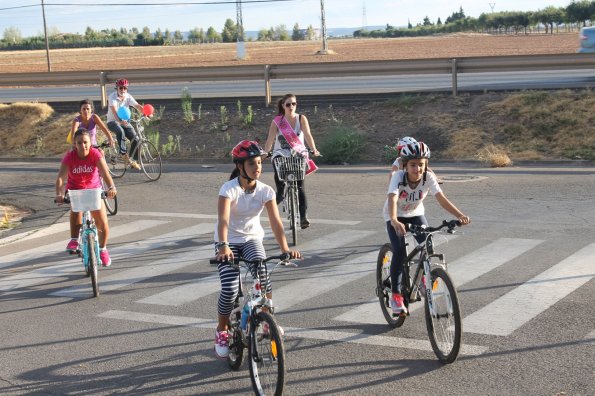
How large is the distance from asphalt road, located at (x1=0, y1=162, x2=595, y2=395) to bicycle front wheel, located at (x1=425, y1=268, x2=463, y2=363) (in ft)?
0.45

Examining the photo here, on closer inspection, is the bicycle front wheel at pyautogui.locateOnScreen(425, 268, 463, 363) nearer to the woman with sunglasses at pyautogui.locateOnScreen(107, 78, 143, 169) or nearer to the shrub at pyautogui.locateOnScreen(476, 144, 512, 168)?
the shrub at pyautogui.locateOnScreen(476, 144, 512, 168)

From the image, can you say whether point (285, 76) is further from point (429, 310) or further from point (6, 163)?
point (429, 310)

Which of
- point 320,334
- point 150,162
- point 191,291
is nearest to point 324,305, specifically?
point 320,334

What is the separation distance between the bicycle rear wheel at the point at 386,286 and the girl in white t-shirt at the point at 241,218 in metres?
1.63

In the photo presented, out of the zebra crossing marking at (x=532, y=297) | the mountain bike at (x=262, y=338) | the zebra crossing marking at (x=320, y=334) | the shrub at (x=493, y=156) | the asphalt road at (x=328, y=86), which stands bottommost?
the zebra crossing marking at (x=532, y=297)

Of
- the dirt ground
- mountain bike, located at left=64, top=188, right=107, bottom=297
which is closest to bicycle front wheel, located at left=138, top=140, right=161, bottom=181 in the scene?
the dirt ground

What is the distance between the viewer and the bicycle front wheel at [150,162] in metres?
18.3

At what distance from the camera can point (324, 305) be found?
29.8 ft

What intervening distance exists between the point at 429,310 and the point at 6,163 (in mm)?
17646

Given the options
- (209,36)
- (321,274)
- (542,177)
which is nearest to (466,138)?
(542,177)

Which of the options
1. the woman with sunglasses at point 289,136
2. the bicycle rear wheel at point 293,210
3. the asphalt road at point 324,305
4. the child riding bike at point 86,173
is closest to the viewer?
the asphalt road at point 324,305

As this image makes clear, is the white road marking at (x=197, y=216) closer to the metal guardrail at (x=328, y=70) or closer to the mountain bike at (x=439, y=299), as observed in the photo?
the mountain bike at (x=439, y=299)

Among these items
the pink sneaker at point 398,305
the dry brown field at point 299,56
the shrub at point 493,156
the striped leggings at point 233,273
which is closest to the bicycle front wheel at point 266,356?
the striped leggings at point 233,273

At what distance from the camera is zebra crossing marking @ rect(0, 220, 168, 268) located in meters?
12.0
